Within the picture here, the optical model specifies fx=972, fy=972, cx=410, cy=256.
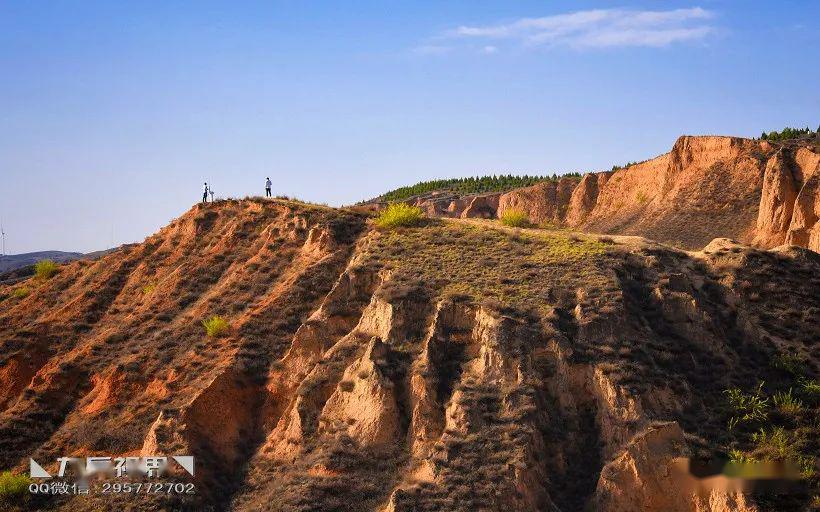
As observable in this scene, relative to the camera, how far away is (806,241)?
4622cm

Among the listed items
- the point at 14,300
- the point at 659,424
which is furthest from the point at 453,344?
the point at 14,300

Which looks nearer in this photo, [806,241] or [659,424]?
[659,424]

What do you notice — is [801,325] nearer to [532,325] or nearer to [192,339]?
[532,325]

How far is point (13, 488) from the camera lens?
1067 inches

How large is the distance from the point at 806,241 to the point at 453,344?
83.2 feet

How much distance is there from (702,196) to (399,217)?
27078mm

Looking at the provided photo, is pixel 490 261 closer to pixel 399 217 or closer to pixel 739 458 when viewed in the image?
pixel 399 217

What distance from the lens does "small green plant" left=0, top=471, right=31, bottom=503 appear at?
88.5 ft

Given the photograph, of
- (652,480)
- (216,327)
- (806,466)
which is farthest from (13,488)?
(806,466)

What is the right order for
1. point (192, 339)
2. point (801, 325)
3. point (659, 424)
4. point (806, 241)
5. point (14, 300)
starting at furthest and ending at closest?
point (806, 241) → point (14, 300) → point (192, 339) → point (801, 325) → point (659, 424)

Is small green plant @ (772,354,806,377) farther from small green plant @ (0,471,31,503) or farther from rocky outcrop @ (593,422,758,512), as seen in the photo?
small green plant @ (0,471,31,503)

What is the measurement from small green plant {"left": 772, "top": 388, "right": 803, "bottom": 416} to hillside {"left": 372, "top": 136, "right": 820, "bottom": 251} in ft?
56.5

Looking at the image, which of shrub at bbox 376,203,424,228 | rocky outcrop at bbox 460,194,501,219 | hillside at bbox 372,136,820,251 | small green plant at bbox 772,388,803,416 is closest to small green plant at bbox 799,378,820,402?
small green plant at bbox 772,388,803,416

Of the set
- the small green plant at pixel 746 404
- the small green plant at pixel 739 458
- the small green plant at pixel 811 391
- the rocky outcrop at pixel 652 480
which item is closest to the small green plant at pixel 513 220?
the small green plant at pixel 746 404
